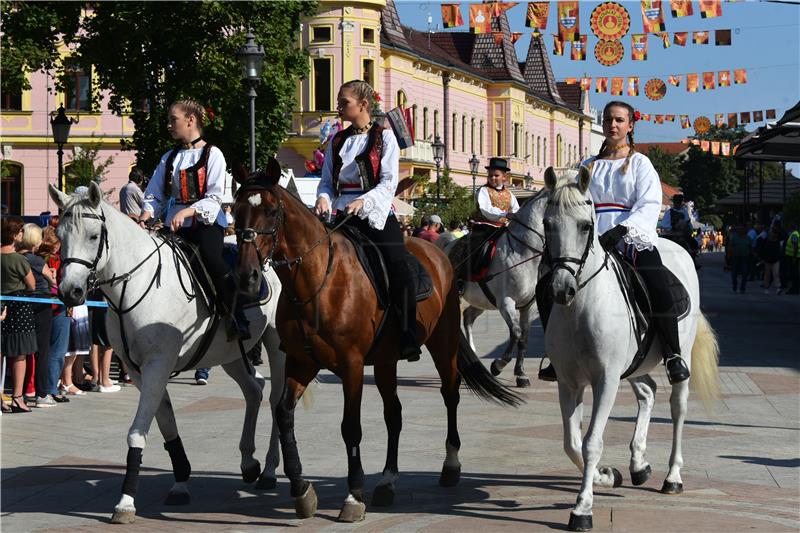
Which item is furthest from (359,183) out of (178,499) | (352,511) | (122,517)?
(122,517)

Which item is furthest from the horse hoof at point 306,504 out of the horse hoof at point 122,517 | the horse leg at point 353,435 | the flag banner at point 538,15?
the flag banner at point 538,15

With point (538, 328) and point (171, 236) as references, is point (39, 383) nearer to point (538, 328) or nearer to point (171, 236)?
point (171, 236)

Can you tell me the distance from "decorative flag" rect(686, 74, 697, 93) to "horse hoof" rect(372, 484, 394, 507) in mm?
36437

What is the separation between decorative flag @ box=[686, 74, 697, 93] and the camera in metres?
42.8

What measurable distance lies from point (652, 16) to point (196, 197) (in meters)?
23.0

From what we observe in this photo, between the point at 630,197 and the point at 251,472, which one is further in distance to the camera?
the point at 251,472

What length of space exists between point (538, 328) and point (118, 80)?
52.7 ft

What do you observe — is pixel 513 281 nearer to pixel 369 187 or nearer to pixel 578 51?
pixel 369 187

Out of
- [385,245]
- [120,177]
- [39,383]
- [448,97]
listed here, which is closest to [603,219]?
[385,245]

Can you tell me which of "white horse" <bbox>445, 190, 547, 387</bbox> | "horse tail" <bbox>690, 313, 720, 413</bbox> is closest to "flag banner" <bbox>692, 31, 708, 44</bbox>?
"white horse" <bbox>445, 190, 547, 387</bbox>

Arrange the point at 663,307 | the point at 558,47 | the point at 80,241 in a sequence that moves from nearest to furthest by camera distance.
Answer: the point at 80,241
the point at 663,307
the point at 558,47

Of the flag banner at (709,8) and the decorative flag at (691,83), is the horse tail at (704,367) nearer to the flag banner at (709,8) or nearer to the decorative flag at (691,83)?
the flag banner at (709,8)

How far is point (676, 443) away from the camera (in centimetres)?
920

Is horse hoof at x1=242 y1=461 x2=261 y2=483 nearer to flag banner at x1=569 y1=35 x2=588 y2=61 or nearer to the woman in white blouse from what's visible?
the woman in white blouse
